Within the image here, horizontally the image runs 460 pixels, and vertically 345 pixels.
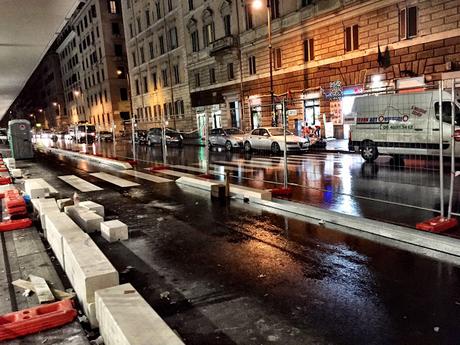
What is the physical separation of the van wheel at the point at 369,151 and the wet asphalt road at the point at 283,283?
9.73 meters

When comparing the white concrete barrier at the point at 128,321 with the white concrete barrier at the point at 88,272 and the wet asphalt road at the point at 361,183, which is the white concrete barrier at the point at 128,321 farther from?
the wet asphalt road at the point at 361,183

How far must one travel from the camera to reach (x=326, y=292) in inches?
176

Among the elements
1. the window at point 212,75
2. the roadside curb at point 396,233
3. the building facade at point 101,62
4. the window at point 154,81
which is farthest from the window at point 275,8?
the building facade at point 101,62

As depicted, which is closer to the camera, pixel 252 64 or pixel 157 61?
pixel 252 64

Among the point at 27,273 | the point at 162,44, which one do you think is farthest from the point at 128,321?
the point at 162,44

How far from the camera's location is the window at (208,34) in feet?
133

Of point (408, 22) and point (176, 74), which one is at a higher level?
point (176, 74)

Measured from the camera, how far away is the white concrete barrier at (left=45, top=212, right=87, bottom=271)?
18.3 ft

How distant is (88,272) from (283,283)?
2.13 meters

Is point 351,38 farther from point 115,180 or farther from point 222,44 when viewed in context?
point 115,180

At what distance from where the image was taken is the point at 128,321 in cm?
328

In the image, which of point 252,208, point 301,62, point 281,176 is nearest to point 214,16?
point 301,62

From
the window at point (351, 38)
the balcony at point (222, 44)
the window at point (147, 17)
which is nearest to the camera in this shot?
the window at point (351, 38)

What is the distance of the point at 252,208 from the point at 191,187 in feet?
10.9
